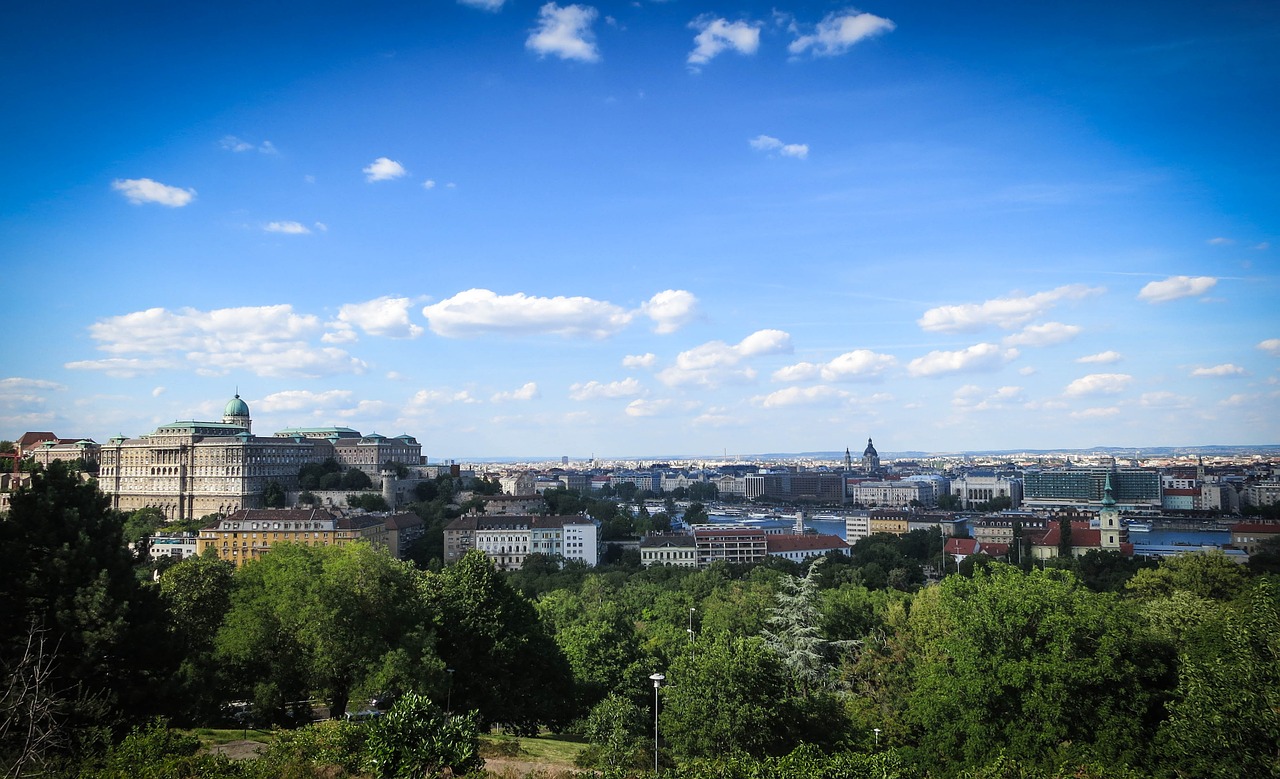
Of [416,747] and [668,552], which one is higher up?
[416,747]

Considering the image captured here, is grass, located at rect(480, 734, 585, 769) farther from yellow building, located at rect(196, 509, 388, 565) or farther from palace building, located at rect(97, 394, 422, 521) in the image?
palace building, located at rect(97, 394, 422, 521)

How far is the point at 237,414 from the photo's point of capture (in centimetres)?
11019

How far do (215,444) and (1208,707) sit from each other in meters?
100

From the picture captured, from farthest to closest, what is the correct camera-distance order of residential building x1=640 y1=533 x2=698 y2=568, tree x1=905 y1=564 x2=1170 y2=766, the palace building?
the palace building → residential building x1=640 y1=533 x2=698 y2=568 → tree x1=905 y1=564 x2=1170 y2=766

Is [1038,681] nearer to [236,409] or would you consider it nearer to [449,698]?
[449,698]

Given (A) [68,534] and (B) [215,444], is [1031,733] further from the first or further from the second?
(B) [215,444]

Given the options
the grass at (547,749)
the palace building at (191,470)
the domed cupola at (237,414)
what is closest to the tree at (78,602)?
the grass at (547,749)

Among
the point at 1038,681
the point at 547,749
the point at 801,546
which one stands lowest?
the point at 801,546

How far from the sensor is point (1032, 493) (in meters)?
149

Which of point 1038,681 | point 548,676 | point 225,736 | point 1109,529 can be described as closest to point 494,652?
point 548,676

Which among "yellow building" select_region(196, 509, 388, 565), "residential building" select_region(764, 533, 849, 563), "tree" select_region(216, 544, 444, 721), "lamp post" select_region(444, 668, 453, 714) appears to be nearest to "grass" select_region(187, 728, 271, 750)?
"tree" select_region(216, 544, 444, 721)

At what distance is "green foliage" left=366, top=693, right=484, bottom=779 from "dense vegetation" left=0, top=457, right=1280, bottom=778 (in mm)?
44

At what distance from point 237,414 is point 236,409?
72 cm

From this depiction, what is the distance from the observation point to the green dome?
110 metres
